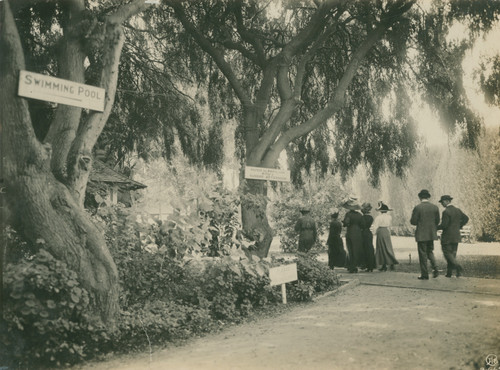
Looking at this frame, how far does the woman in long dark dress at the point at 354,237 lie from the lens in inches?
473

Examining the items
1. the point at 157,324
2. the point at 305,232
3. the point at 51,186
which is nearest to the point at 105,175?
the point at 305,232

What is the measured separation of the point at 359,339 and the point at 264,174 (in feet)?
11.3

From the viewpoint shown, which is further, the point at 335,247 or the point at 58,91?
the point at 335,247

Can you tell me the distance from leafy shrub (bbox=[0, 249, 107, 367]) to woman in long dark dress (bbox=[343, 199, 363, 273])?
26.5 feet

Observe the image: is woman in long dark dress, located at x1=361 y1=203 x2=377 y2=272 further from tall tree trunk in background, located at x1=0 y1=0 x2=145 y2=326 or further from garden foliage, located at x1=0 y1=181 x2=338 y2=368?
tall tree trunk in background, located at x1=0 y1=0 x2=145 y2=326

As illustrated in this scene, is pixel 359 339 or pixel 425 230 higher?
pixel 425 230

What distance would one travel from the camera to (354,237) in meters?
12.1

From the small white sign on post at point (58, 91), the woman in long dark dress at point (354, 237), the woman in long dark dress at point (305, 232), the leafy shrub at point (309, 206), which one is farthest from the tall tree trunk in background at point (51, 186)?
the leafy shrub at point (309, 206)

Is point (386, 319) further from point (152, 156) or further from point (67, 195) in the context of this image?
point (152, 156)

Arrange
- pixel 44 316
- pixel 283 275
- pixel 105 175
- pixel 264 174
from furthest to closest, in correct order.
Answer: pixel 105 175 < pixel 264 174 < pixel 283 275 < pixel 44 316

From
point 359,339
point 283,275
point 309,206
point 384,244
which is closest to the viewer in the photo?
point 359,339

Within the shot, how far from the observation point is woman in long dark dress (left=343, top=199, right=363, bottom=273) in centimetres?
1202

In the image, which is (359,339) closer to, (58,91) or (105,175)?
(58,91)

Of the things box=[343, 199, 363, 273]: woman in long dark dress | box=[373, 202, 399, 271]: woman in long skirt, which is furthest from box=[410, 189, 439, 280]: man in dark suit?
box=[343, 199, 363, 273]: woman in long dark dress
